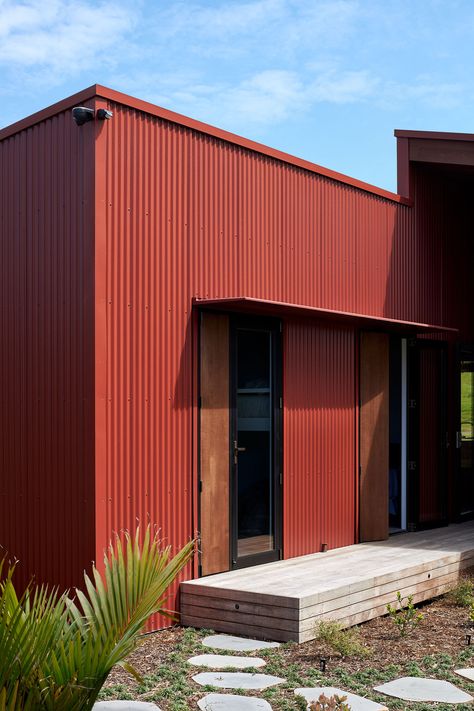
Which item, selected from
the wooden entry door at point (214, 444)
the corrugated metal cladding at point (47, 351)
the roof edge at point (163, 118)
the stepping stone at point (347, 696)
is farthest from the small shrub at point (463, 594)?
the roof edge at point (163, 118)

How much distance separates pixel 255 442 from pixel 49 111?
313 cm

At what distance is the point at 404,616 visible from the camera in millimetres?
6668

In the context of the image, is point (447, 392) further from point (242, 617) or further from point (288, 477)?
point (242, 617)

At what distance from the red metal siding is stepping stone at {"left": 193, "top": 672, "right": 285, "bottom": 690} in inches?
95.1

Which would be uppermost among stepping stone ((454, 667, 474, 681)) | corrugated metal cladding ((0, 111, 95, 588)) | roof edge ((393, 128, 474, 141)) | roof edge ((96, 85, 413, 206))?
roof edge ((393, 128, 474, 141))

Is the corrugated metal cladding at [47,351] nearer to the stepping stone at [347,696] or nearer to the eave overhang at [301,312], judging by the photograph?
the eave overhang at [301,312]

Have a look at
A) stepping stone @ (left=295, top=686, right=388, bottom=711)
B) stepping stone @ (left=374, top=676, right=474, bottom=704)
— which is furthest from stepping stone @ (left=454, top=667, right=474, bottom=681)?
Result: stepping stone @ (left=295, top=686, right=388, bottom=711)

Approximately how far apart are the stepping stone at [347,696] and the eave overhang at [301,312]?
2864 millimetres

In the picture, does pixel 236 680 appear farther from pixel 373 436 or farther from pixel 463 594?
pixel 373 436

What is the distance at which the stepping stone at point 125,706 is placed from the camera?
14.9 feet

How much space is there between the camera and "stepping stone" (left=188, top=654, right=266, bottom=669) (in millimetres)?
5320

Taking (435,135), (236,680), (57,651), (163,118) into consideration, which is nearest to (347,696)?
(236,680)

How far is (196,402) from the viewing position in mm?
6738

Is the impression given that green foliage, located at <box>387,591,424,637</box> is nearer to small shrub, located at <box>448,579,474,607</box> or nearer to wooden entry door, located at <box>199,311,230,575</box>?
small shrub, located at <box>448,579,474,607</box>
